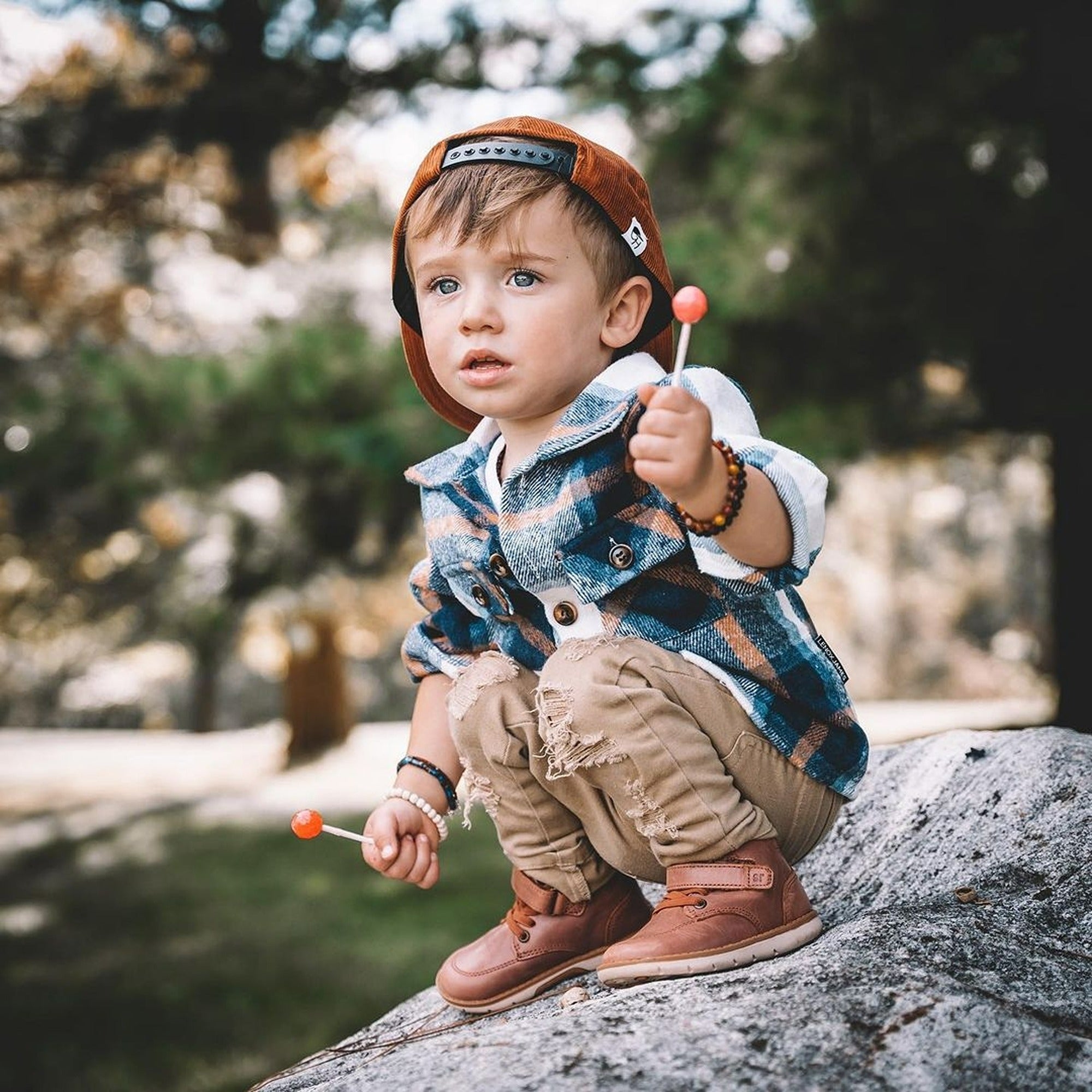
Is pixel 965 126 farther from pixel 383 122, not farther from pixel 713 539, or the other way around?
pixel 713 539

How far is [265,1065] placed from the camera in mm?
4051

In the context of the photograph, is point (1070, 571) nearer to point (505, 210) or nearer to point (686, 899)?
point (686, 899)

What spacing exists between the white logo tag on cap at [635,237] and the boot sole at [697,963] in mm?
983

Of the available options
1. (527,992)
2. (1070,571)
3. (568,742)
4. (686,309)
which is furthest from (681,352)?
(1070,571)

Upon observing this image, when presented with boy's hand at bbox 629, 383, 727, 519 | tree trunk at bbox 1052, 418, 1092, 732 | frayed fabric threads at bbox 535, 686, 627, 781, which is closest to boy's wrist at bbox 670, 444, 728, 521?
boy's hand at bbox 629, 383, 727, 519

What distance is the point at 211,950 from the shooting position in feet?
17.2

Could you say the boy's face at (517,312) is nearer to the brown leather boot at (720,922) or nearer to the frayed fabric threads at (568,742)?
the frayed fabric threads at (568,742)

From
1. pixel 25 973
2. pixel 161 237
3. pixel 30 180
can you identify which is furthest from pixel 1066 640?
pixel 161 237

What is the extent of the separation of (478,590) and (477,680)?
0.15 m

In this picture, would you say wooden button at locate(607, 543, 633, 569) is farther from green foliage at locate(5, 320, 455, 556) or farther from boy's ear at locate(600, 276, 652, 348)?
green foliage at locate(5, 320, 455, 556)

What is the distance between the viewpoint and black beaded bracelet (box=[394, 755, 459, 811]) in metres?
1.86

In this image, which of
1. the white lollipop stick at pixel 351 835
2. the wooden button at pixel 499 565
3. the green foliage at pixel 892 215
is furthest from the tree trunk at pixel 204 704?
the wooden button at pixel 499 565

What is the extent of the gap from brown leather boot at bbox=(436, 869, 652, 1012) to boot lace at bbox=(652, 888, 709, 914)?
9.4 inches

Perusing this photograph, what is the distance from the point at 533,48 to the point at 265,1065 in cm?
419
